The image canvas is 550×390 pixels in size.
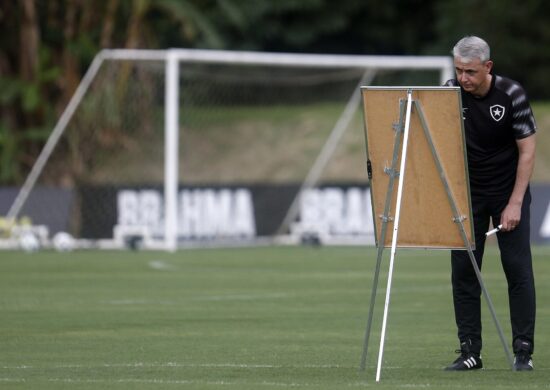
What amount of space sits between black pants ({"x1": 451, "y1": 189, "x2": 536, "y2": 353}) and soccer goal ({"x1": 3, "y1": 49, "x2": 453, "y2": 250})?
52.7 ft

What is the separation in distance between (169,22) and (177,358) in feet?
91.1

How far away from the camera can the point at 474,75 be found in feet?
30.3

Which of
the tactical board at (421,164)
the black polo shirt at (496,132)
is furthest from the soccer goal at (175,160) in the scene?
the tactical board at (421,164)

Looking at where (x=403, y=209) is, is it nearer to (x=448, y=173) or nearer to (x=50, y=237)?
(x=448, y=173)

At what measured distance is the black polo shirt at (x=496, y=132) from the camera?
9422 mm

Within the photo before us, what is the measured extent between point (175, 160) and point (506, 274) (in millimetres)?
16466

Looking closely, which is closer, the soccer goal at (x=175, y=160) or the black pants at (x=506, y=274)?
the black pants at (x=506, y=274)

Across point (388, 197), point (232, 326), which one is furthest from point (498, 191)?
point (232, 326)

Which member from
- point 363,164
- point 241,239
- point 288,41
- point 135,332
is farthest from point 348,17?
point 135,332

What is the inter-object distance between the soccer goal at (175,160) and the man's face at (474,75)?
16.4 metres

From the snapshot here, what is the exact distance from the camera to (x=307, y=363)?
32.6ft

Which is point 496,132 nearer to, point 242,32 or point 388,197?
point 388,197

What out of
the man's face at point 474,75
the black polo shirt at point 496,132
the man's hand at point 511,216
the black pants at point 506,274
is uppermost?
the man's face at point 474,75

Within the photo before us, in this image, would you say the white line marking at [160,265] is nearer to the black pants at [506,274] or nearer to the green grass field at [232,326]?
the green grass field at [232,326]
